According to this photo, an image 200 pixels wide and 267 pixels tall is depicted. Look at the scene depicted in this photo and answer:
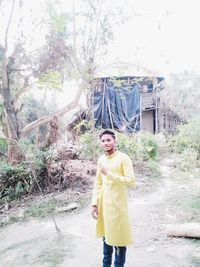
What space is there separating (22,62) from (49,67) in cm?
65

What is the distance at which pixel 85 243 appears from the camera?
174 inches

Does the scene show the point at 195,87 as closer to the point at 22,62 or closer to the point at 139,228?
the point at 22,62

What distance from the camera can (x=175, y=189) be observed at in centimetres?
709

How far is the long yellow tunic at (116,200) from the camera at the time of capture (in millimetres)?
2887

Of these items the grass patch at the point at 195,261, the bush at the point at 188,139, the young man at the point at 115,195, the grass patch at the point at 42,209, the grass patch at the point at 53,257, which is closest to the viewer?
the young man at the point at 115,195

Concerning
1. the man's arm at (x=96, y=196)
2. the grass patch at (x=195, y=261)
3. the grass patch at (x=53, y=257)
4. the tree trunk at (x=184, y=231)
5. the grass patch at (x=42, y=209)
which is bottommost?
the grass patch at (x=42, y=209)

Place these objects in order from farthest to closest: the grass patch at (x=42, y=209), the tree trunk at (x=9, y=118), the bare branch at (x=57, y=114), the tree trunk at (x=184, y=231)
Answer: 1. the bare branch at (x=57, y=114)
2. the tree trunk at (x=9, y=118)
3. the grass patch at (x=42, y=209)
4. the tree trunk at (x=184, y=231)

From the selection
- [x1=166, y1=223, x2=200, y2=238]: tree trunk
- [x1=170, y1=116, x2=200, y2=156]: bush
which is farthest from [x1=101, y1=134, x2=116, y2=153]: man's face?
[x1=170, y1=116, x2=200, y2=156]: bush

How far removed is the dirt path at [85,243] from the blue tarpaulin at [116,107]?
678cm

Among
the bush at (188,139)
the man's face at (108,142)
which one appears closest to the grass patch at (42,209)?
the man's face at (108,142)

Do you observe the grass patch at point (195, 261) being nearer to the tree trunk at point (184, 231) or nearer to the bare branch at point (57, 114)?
the tree trunk at point (184, 231)

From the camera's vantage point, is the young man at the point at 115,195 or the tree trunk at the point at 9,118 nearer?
the young man at the point at 115,195

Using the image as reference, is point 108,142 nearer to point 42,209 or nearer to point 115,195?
point 115,195

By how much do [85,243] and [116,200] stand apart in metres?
1.79
